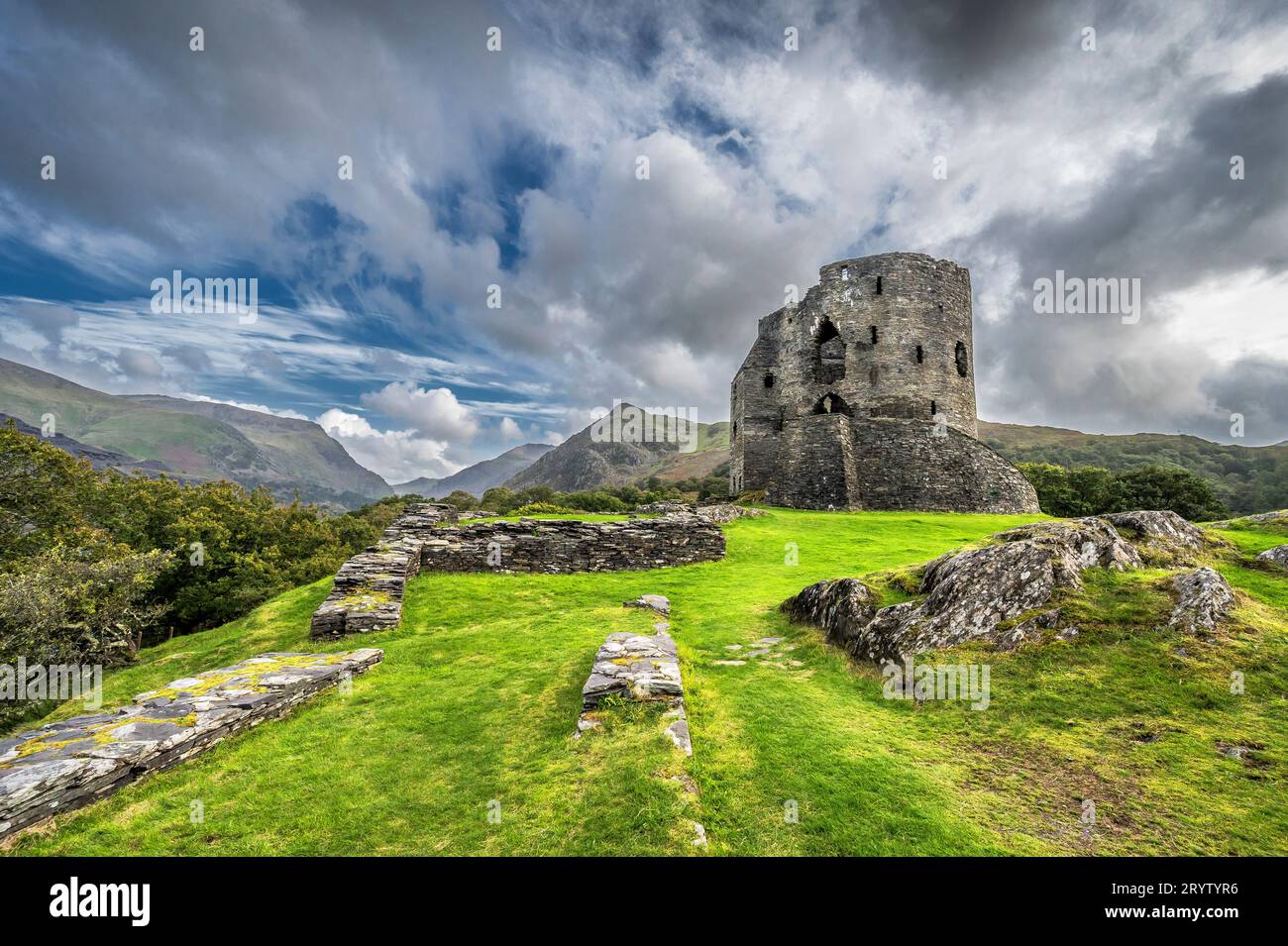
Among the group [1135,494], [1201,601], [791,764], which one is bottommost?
[791,764]

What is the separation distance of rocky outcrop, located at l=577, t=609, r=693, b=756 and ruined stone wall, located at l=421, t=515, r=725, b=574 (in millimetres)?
8138

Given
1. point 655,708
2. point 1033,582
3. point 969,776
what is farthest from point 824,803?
point 1033,582

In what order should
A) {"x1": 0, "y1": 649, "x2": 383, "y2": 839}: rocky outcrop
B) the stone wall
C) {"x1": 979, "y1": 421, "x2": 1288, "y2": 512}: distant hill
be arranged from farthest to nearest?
{"x1": 979, "y1": 421, "x2": 1288, "y2": 512}: distant hill, the stone wall, {"x1": 0, "y1": 649, "x2": 383, "y2": 839}: rocky outcrop

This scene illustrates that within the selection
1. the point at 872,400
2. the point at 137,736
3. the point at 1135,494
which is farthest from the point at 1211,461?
the point at 137,736

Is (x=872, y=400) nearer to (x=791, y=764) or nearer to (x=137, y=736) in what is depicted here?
(x=791, y=764)

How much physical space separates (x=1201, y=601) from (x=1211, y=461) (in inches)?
→ 5157

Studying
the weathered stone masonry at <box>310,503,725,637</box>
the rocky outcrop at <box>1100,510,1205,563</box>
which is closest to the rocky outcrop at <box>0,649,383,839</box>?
the weathered stone masonry at <box>310,503,725,637</box>

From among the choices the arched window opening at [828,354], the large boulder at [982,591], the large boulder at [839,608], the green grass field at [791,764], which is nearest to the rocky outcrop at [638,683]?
the green grass field at [791,764]

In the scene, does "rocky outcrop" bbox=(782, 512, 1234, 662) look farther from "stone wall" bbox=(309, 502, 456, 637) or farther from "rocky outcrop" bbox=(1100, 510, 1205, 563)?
"stone wall" bbox=(309, 502, 456, 637)

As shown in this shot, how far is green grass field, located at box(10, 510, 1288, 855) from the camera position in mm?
3590

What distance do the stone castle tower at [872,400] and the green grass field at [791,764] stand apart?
20288 mm

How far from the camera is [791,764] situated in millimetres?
4621

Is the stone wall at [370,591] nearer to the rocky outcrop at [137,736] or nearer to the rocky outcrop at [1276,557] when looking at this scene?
the rocky outcrop at [137,736]
